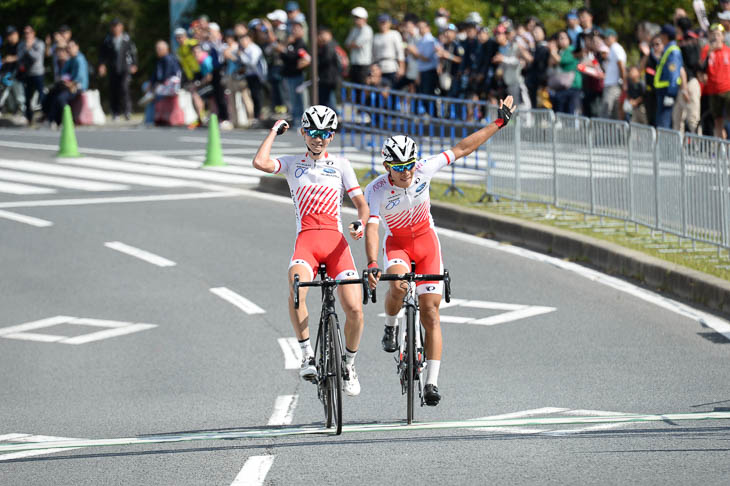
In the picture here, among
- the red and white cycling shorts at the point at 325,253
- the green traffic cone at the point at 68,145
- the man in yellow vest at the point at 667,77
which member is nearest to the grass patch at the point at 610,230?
the man in yellow vest at the point at 667,77

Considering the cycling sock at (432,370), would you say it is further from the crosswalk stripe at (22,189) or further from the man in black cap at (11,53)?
the man in black cap at (11,53)

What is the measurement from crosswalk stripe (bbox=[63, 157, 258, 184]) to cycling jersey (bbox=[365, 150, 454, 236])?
13.5 meters

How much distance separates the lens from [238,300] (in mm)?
13789

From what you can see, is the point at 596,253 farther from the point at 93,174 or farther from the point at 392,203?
the point at 93,174

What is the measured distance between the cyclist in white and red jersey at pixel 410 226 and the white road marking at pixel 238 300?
13.2ft

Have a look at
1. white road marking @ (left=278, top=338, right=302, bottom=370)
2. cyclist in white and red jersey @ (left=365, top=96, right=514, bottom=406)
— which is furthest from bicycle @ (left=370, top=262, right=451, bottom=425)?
white road marking @ (left=278, top=338, right=302, bottom=370)

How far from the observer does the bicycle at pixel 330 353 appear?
8.37 metres

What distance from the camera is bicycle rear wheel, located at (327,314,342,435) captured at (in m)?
8.34

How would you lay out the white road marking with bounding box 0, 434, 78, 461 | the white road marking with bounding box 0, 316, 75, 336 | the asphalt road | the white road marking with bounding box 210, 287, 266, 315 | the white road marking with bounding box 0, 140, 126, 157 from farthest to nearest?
1. the white road marking with bounding box 0, 140, 126, 157
2. the white road marking with bounding box 210, 287, 266, 315
3. the white road marking with bounding box 0, 316, 75, 336
4. the white road marking with bounding box 0, 434, 78, 461
5. the asphalt road

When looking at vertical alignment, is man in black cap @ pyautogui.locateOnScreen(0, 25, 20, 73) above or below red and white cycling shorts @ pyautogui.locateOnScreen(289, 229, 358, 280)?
above

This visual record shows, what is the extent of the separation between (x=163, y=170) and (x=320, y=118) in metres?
15.7

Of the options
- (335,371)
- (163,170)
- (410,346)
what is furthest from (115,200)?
(335,371)

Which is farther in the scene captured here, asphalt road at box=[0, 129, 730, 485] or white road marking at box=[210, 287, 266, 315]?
white road marking at box=[210, 287, 266, 315]

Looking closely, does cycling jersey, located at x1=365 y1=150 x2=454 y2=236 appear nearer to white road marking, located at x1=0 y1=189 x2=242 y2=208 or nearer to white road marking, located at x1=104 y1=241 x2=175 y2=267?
white road marking, located at x1=104 y1=241 x2=175 y2=267
